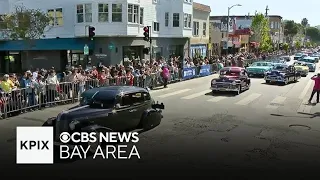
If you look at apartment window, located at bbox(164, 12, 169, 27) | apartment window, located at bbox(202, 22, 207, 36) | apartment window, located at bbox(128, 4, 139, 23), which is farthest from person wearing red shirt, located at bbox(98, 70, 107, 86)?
apartment window, located at bbox(202, 22, 207, 36)

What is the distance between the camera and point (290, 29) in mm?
133875

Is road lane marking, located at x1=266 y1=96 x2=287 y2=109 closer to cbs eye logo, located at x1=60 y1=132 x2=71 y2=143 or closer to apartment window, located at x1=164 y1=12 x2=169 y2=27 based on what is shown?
cbs eye logo, located at x1=60 y1=132 x2=71 y2=143

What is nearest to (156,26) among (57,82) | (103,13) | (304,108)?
(103,13)

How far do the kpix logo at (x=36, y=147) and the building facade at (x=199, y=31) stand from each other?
33325 millimetres

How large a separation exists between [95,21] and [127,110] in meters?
20.8

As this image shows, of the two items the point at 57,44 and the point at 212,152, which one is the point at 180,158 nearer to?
the point at 212,152

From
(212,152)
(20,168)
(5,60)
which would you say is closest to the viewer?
(20,168)

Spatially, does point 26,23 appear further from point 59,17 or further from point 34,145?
point 34,145

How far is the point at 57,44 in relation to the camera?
32.2 metres

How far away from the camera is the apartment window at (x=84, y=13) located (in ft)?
99.7

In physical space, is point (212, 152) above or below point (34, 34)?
below

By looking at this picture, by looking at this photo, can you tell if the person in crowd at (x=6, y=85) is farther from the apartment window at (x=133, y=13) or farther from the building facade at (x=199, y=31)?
the building facade at (x=199, y=31)

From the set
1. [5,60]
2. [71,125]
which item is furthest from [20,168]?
[5,60]

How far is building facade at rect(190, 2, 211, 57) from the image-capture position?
44625 millimetres
